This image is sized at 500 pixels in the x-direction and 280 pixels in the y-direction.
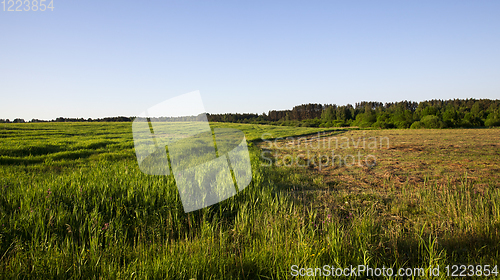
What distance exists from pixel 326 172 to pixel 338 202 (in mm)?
3838

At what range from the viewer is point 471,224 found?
3.48 metres

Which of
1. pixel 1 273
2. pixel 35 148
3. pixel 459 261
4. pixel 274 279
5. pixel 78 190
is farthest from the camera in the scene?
pixel 35 148

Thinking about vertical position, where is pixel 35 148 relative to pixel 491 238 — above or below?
above

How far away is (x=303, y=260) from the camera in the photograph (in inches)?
103

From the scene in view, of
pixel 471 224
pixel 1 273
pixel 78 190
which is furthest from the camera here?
pixel 78 190

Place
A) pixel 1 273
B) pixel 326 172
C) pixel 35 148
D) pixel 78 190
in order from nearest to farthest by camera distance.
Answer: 1. pixel 1 273
2. pixel 78 190
3. pixel 326 172
4. pixel 35 148

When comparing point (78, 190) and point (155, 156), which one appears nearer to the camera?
point (78, 190)

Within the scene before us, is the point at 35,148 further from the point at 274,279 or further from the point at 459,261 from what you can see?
the point at 459,261

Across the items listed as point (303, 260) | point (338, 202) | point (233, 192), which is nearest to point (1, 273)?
point (303, 260)

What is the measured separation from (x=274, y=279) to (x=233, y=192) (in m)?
2.54

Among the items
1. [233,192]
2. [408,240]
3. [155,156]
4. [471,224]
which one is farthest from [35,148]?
[471,224]

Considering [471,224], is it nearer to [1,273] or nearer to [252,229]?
[252,229]

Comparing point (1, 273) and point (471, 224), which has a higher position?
point (1, 273)

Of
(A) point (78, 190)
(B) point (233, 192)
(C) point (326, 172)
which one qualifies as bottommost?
(C) point (326, 172)
